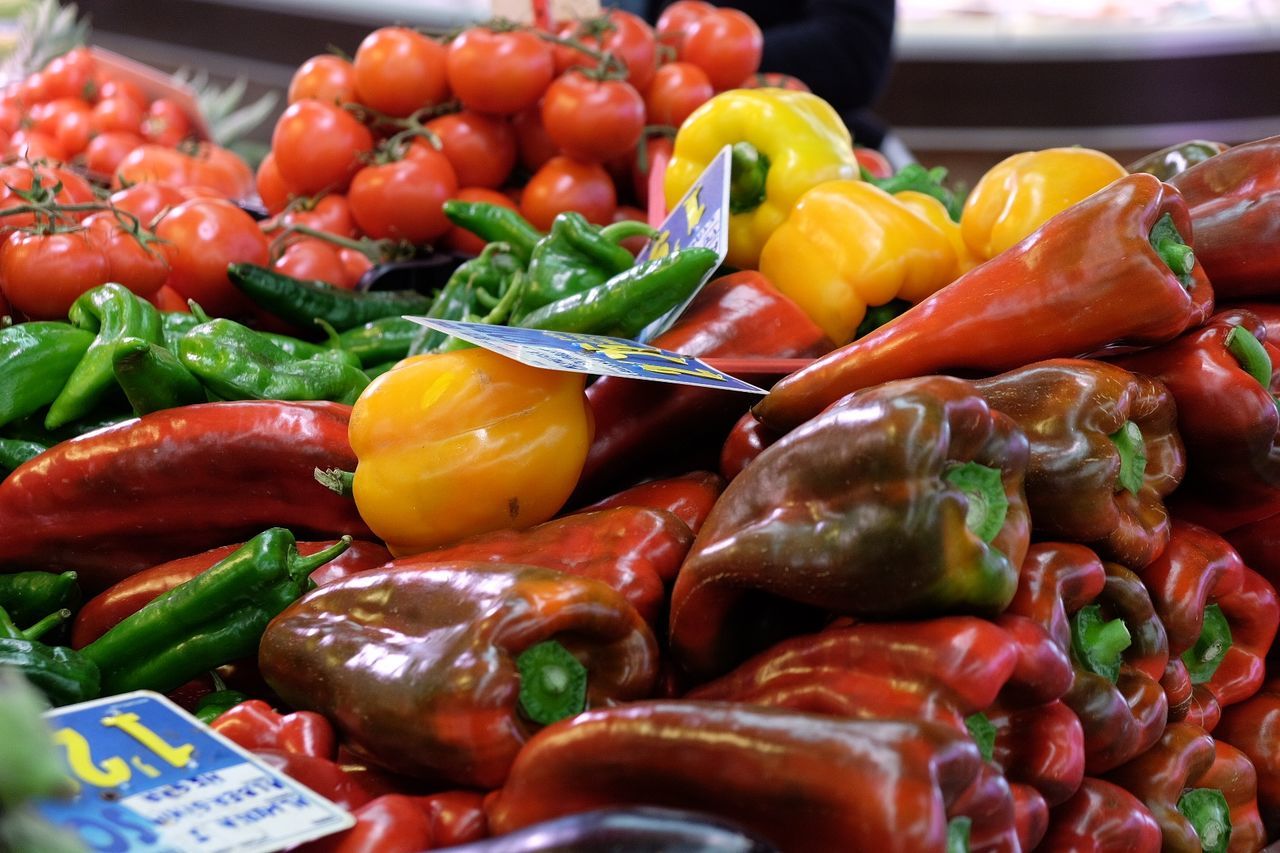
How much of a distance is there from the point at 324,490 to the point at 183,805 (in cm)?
70

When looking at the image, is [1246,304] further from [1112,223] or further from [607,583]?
[607,583]

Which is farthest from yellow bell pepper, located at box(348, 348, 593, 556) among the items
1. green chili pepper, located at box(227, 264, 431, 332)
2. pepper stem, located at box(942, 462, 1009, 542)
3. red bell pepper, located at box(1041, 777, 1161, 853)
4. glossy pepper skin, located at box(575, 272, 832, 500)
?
green chili pepper, located at box(227, 264, 431, 332)

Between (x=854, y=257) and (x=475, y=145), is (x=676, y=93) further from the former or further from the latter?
(x=854, y=257)

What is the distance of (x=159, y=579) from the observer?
154 cm

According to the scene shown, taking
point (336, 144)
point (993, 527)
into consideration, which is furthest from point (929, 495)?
point (336, 144)

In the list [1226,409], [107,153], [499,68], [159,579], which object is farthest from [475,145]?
[1226,409]

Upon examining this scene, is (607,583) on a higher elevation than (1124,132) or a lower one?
higher

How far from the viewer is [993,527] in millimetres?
1093

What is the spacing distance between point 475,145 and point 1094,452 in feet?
6.94

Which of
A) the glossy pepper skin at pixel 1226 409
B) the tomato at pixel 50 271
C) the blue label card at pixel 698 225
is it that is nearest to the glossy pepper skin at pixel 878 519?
the glossy pepper skin at pixel 1226 409

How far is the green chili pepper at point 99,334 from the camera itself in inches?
68.9

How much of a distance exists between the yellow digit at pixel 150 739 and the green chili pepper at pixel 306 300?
4.70 ft

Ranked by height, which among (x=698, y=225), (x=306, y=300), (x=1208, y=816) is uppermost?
(x=698, y=225)

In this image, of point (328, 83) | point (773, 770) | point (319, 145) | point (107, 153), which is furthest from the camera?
point (107, 153)
